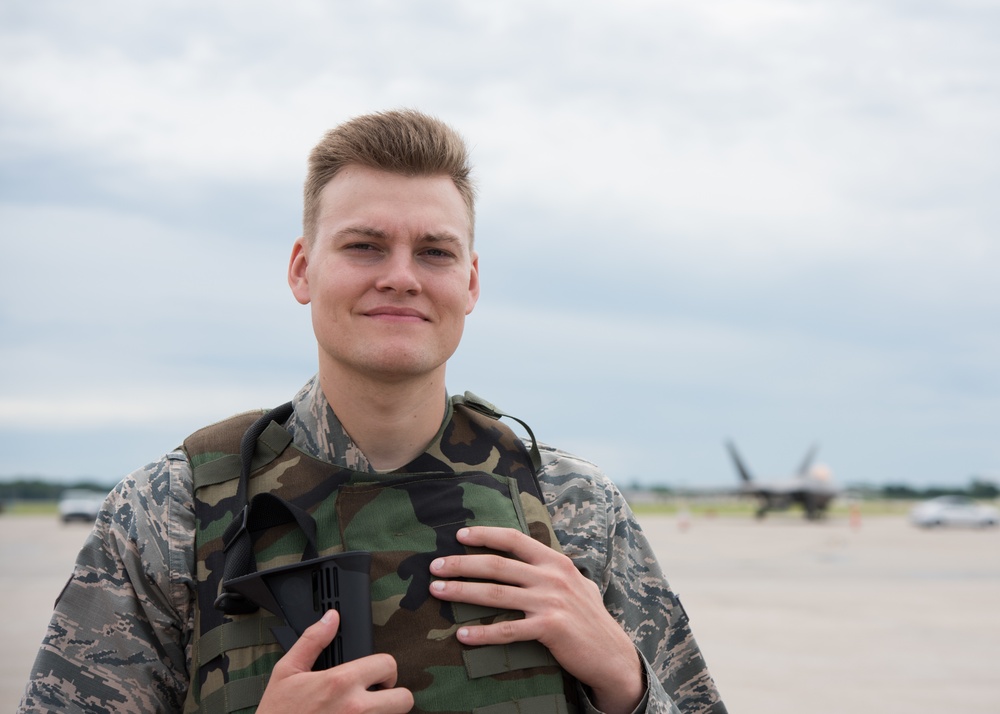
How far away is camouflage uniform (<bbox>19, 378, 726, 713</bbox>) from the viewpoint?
2.17 metres

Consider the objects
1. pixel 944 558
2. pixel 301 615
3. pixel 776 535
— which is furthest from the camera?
pixel 776 535

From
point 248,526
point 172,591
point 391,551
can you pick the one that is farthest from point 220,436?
point 391,551

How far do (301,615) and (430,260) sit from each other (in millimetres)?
931

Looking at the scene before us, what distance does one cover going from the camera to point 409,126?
2.41 m

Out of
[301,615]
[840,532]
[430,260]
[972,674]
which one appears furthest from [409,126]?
[840,532]

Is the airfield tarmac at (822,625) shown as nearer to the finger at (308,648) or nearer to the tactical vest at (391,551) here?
the tactical vest at (391,551)

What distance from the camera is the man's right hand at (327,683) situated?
1930 mm

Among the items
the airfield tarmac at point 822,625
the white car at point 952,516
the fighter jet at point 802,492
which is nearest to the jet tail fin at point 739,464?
the fighter jet at point 802,492

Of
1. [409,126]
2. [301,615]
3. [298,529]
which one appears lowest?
[301,615]

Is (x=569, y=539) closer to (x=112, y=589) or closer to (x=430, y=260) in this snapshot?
(x=430, y=260)

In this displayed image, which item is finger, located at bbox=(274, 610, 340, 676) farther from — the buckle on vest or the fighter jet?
the fighter jet

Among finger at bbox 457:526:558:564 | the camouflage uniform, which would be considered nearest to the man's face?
the camouflage uniform

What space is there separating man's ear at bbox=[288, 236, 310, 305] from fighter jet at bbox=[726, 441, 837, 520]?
187ft

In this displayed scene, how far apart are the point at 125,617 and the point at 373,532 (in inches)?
24.4
